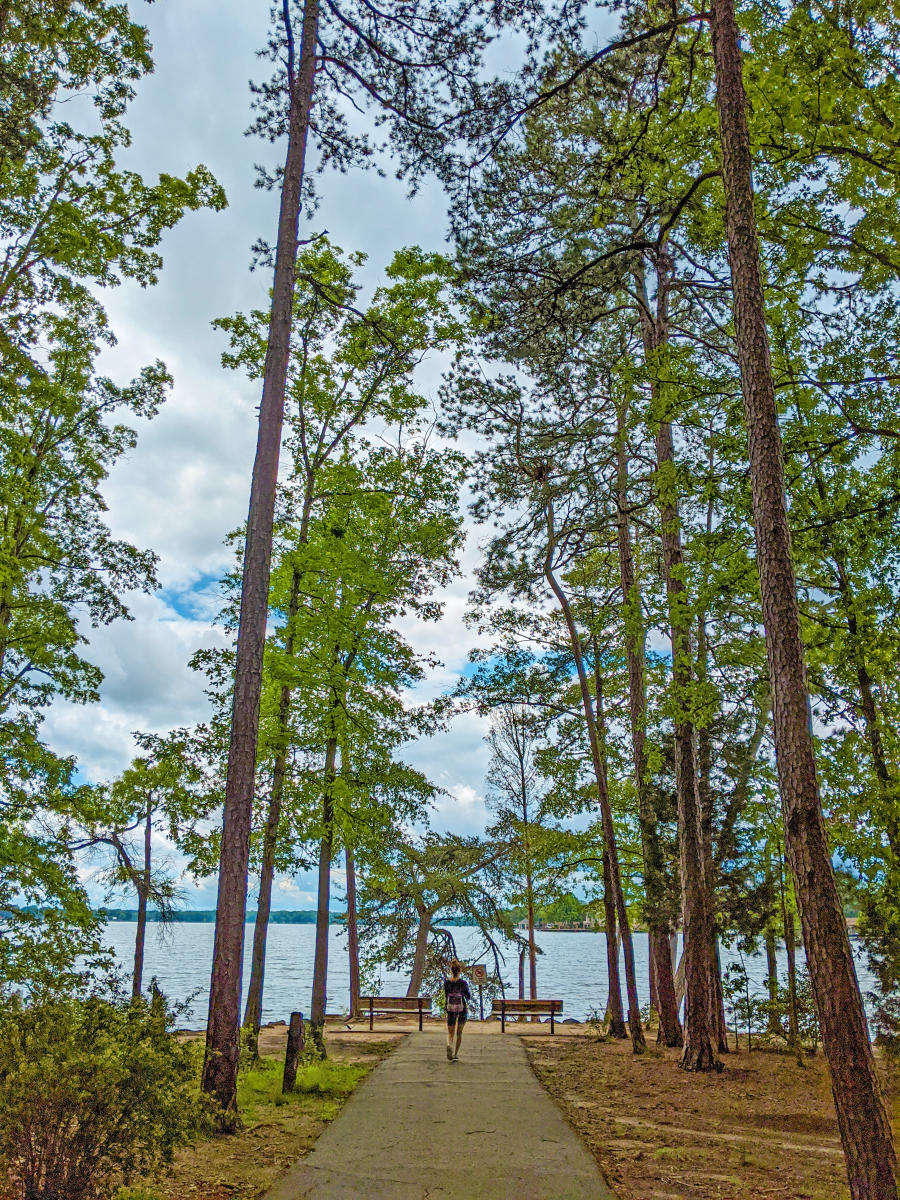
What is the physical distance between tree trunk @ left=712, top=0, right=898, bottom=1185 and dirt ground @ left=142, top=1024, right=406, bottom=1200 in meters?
3.92

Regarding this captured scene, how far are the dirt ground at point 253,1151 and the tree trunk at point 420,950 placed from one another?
13.9 m

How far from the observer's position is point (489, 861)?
2264cm

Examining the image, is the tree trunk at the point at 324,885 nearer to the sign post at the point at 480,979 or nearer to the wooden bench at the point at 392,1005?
the wooden bench at the point at 392,1005

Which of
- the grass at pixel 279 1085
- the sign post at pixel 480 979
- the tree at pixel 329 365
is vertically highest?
the tree at pixel 329 365

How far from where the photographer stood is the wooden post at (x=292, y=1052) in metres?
8.74

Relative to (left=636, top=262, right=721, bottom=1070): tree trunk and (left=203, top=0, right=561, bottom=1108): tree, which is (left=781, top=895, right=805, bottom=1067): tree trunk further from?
(left=203, top=0, right=561, bottom=1108): tree

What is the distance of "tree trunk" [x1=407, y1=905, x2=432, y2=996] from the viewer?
23109 millimetres

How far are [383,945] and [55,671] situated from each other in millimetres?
14694

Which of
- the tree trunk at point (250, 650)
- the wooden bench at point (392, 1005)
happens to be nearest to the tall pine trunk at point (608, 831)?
the wooden bench at point (392, 1005)

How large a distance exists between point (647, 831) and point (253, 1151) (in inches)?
419

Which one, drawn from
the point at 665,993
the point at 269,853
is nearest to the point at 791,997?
the point at 665,993

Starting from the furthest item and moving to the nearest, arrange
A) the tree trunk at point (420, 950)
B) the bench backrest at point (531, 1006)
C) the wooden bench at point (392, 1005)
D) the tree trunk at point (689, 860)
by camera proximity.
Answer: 1. the tree trunk at point (420, 950)
2. the wooden bench at point (392, 1005)
3. the bench backrest at point (531, 1006)
4. the tree trunk at point (689, 860)

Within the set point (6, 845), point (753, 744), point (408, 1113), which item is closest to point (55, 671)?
point (6, 845)

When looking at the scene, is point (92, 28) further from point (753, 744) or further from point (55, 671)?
point (753, 744)
